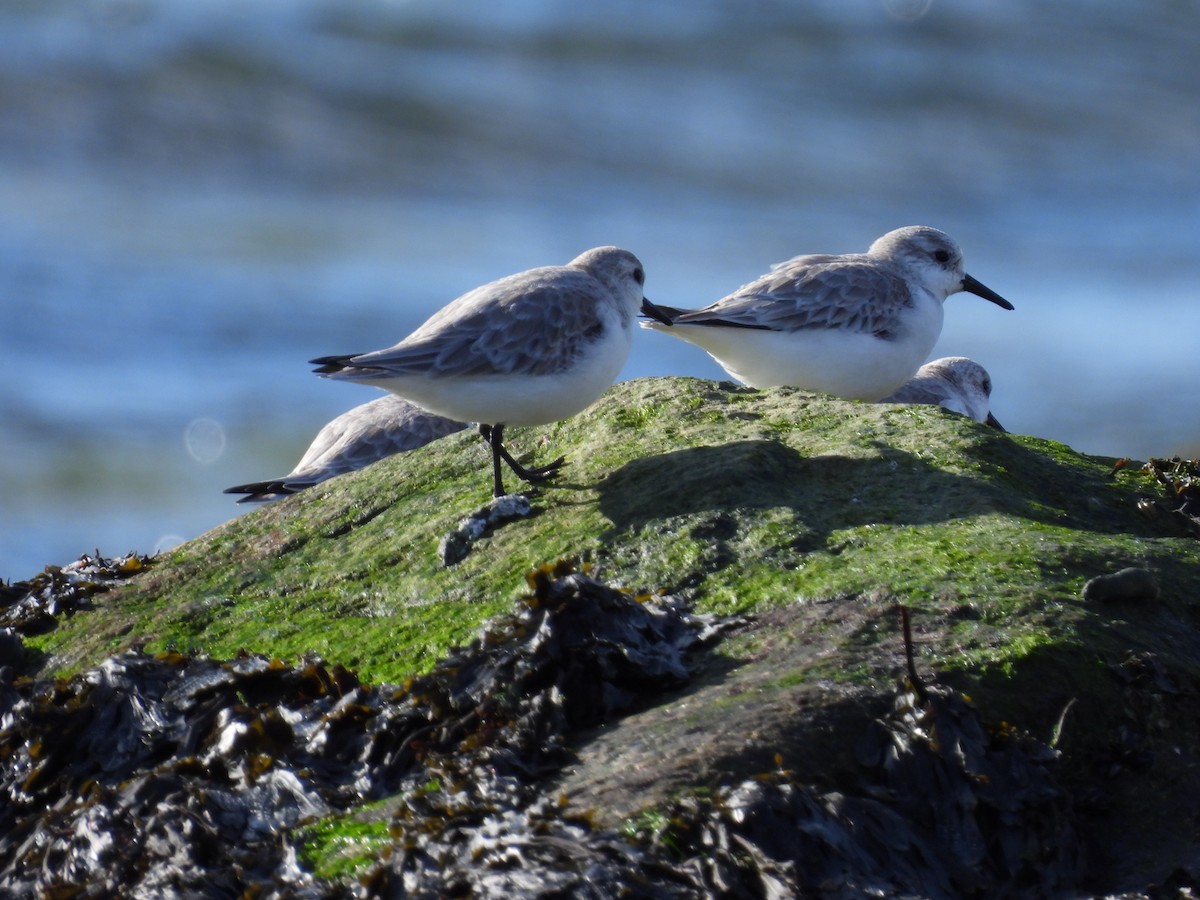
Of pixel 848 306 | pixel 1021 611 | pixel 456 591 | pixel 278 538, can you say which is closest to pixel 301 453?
pixel 848 306

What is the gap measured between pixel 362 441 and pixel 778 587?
5.03 m

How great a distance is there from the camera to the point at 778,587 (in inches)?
167

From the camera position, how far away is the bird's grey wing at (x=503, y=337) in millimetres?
5914

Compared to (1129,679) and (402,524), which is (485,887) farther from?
(402,524)

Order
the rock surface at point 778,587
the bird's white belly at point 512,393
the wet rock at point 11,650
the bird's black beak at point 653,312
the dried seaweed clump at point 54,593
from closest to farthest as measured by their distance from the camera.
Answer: the rock surface at point 778,587, the wet rock at point 11,650, the dried seaweed clump at point 54,593, the bird's white belly at point 512,393, the bird's black beak at point 653,312

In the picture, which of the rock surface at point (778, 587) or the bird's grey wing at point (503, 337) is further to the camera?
the bird's grey wing at point (503, 337)

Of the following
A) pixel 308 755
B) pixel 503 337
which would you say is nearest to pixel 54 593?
pixel 503 337

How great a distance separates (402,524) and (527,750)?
2271mm

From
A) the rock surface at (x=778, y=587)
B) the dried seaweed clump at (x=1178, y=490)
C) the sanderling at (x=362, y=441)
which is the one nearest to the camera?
the rock surface at (x=778, y=587)

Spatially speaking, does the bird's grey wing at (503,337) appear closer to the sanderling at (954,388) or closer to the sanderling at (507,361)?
the sanderling at (507,361)

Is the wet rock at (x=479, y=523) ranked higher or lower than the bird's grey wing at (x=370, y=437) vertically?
lower

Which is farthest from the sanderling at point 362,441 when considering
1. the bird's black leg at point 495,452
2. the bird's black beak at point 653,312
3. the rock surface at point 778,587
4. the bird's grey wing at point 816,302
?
the bird's black leg at point 495,452

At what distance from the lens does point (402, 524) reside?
5539 millimetres

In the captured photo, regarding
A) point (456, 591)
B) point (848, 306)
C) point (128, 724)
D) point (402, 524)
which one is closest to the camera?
point (128, 724)
